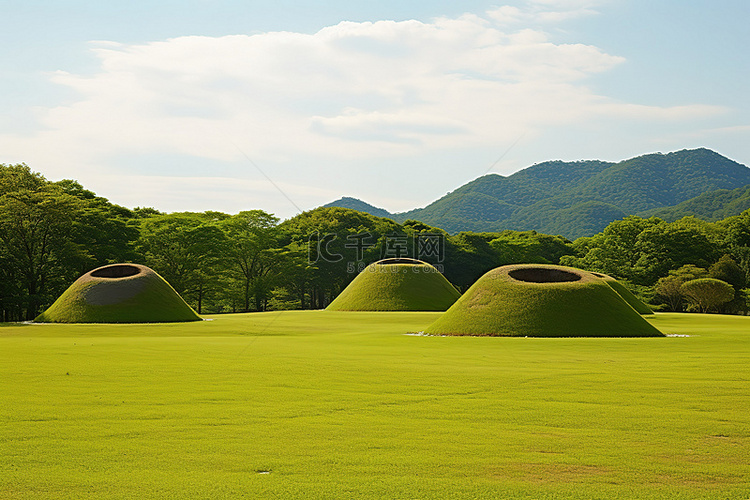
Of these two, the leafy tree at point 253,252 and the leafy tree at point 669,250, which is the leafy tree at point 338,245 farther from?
the leafy tree at point 669,250

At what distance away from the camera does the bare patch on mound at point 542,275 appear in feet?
94.3

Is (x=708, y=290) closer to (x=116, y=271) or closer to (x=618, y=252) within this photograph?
(x=618, y=252)

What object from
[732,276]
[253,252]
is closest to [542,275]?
[253,252]

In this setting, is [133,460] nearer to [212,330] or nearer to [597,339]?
[597,339]

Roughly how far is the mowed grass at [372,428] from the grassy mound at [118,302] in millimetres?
20432

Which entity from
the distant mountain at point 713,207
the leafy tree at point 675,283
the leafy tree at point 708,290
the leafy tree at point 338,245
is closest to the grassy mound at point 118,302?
the leafy tree at point 338,245

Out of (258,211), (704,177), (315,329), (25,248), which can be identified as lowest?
(315,329)

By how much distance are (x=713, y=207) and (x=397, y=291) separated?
109 m

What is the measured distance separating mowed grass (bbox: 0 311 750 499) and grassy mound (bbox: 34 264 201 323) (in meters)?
20.4

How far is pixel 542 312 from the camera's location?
2548cm

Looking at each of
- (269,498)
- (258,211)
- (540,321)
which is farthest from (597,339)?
(258,211)

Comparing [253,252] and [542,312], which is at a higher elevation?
[253,252]

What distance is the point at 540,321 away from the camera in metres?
25.1

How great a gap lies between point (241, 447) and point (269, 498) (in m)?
1.72
